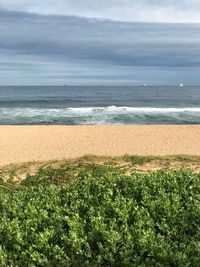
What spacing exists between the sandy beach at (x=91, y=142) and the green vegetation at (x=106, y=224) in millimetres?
8338

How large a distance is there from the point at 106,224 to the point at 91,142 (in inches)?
499

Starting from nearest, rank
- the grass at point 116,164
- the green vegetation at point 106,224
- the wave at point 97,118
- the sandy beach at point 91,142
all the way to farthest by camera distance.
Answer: the green vegetation at point 106,224, the grass at point 116,164, the sandy beach at point 91,142, the wave at point 97,118

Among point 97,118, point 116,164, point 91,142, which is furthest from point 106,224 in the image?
point 97,118

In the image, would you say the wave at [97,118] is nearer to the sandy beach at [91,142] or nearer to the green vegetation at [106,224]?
the sandy beach at [91,142]

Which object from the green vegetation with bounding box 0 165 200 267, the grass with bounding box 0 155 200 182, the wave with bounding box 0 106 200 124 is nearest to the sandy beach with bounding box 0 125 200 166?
the grass with bounding box 0 155 200 182

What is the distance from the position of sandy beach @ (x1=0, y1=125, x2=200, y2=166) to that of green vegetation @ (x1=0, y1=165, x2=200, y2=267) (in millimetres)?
8338

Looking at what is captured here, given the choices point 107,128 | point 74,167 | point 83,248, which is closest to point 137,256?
point 83,248

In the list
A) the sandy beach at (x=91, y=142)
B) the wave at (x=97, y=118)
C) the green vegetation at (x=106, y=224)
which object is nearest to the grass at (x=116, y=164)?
the sandy beach at (x=91, y=142)

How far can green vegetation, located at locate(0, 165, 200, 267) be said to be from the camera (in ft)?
13.7

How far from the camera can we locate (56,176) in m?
9.83

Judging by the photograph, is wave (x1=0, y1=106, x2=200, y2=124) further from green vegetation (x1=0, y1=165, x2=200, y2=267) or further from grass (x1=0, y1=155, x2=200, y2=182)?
green vegetation (x1=0, y1=165, x2=200, y2=267)

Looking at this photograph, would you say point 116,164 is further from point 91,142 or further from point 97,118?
point 97,118

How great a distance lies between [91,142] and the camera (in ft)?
56.6

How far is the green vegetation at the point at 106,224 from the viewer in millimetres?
4184
